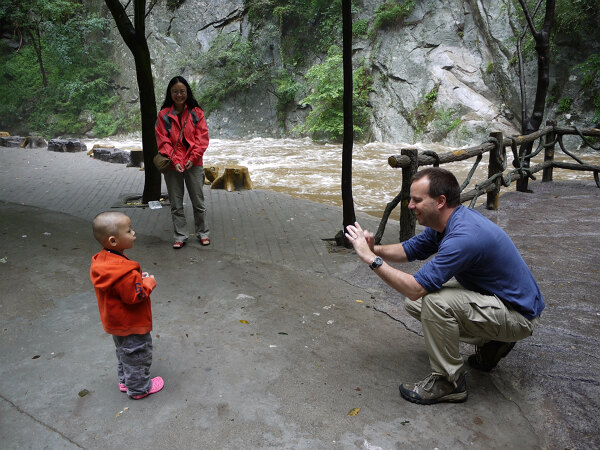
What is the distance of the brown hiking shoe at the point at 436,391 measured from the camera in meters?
2.72

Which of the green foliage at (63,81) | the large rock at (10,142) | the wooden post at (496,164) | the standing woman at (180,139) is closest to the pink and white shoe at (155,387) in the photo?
the standing woman at (180,139)

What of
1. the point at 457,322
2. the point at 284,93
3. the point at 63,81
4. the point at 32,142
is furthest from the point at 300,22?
the point at 457,322

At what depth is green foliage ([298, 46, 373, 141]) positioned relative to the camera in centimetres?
1960

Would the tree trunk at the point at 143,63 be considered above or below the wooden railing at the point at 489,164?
above

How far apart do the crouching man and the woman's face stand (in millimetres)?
3250

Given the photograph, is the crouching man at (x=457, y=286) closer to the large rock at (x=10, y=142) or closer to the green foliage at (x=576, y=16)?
the green foliage at (x=576, y=16)

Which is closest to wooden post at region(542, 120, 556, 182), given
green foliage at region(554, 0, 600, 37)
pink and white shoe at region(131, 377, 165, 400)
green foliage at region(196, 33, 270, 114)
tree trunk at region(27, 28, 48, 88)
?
pink and white shoe at region(131, 377, 165, 400)

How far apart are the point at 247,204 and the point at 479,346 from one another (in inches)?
206

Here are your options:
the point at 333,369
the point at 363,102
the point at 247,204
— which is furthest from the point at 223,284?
the point at 363,102

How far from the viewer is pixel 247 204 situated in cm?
777

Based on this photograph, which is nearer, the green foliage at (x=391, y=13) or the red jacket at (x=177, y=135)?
the red jacket at (x=177, y=135)

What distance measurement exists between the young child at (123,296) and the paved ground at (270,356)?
0.23m

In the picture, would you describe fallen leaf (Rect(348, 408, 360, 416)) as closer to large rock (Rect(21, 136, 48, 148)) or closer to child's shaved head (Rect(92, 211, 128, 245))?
child's shaved head (Rect(92, 211, 128, 245))

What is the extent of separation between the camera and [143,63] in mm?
7004
